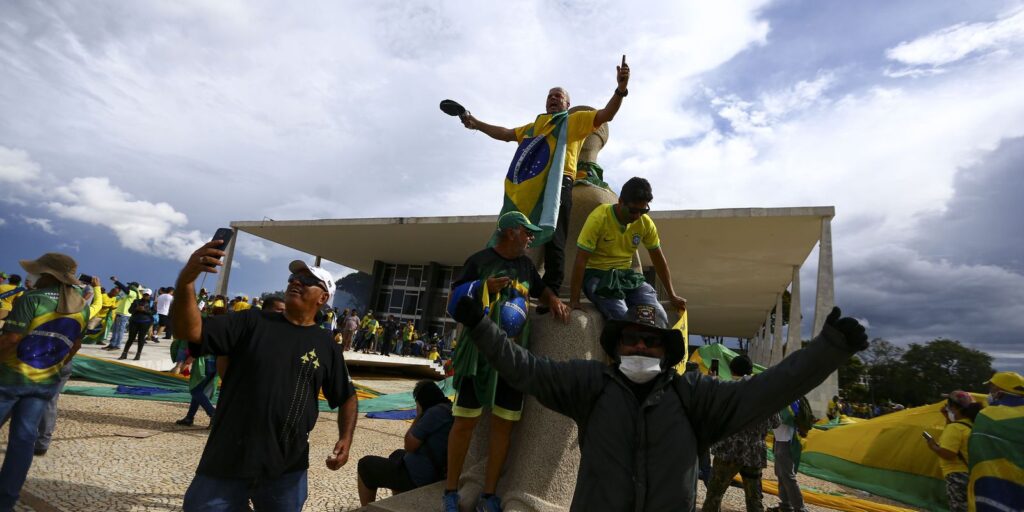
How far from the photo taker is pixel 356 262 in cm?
3328

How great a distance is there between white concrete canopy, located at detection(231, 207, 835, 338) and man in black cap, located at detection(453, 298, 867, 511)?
51.6ft

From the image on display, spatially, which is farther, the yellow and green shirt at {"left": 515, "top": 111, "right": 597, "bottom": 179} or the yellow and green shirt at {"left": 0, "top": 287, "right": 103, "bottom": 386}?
the yellow and green shirt at {"left": 515, "top": 111, "right": 597, "bottom": 179}

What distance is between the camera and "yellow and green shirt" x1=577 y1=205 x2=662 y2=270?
3.55 m

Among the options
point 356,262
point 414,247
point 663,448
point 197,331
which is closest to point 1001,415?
point 663,448

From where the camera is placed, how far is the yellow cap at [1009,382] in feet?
Answer: 11.5

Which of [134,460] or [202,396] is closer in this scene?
[134,460]

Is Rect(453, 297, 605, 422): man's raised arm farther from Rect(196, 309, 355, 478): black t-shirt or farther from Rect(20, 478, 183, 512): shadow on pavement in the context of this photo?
Rect(20, 478, 183, 512): shadow on pavement

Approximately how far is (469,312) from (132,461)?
449 centimetres

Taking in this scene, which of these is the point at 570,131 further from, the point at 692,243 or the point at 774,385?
the point at 692,243

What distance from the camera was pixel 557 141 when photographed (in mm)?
3904

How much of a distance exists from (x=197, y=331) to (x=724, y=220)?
16830 mm

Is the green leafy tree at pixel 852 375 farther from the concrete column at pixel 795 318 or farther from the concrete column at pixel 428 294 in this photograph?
the concrete column at pixel 428 294

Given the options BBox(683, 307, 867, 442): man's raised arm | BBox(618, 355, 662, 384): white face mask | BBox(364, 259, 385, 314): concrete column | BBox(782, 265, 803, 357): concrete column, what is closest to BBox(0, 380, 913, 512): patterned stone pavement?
BBox(618, 355, 662, 384): white face mask

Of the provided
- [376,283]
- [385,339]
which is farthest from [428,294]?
[385,339]
